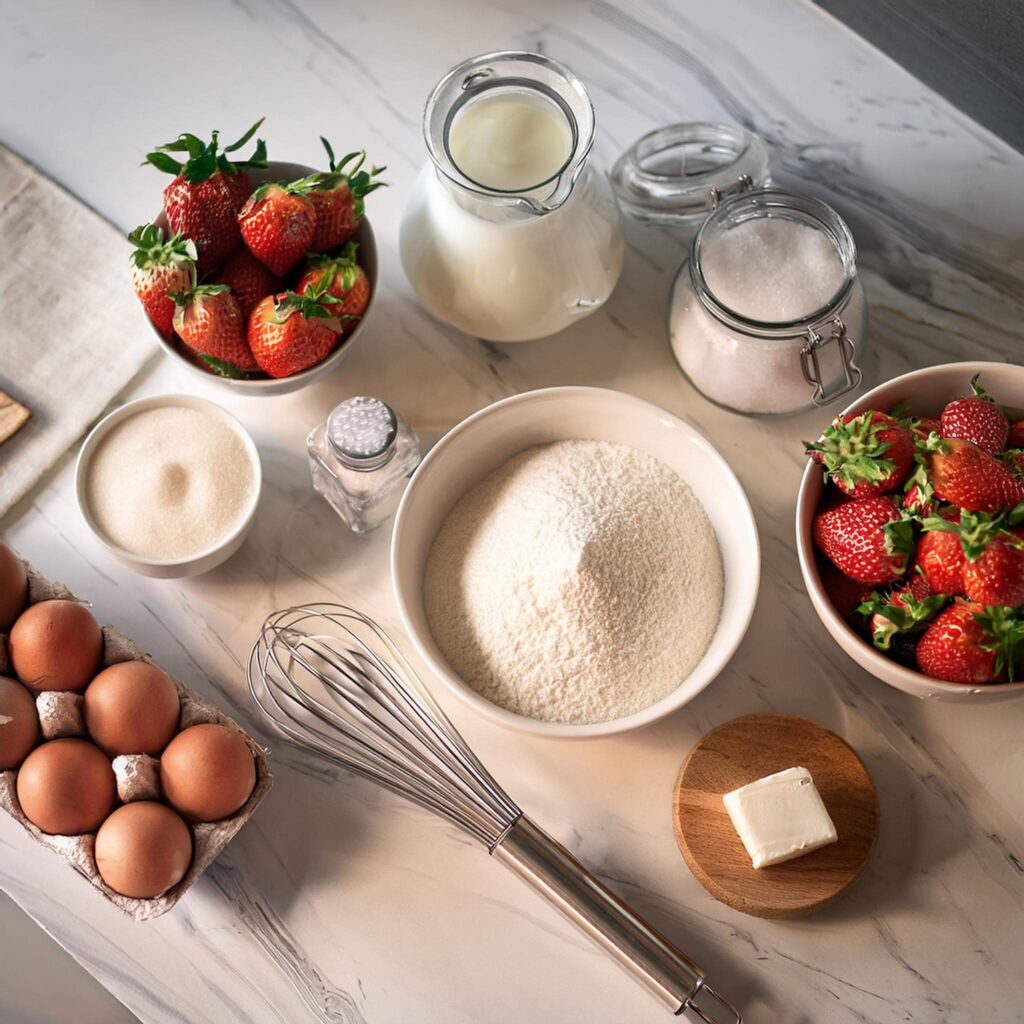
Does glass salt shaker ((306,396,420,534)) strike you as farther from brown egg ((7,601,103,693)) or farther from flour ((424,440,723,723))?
brown egg ((7,601,103,693))

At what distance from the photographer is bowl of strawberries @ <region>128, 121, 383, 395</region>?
84cm

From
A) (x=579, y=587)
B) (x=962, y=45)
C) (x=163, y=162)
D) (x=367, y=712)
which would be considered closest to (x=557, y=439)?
(x=579, y=587)

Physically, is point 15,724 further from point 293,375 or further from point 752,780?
point 752,780

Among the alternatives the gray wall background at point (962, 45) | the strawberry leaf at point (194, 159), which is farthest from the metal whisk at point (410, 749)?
the gray wall background at point (962, 45)

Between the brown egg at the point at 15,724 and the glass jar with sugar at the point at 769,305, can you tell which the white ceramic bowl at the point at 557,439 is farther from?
the brown egg at the point at 15,724

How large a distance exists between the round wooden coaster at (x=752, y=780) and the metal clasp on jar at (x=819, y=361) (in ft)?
0.81

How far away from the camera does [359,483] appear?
34.5 inches

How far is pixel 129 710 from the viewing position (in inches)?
30.9

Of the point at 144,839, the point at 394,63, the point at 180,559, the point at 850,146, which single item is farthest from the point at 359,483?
the point at 850,146

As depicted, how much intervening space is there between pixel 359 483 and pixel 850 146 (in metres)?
0.54

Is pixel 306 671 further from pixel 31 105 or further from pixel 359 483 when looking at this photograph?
pixel 31 105

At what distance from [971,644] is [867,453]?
0.47ft

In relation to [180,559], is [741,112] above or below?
above

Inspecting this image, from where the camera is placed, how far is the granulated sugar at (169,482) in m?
0.87
